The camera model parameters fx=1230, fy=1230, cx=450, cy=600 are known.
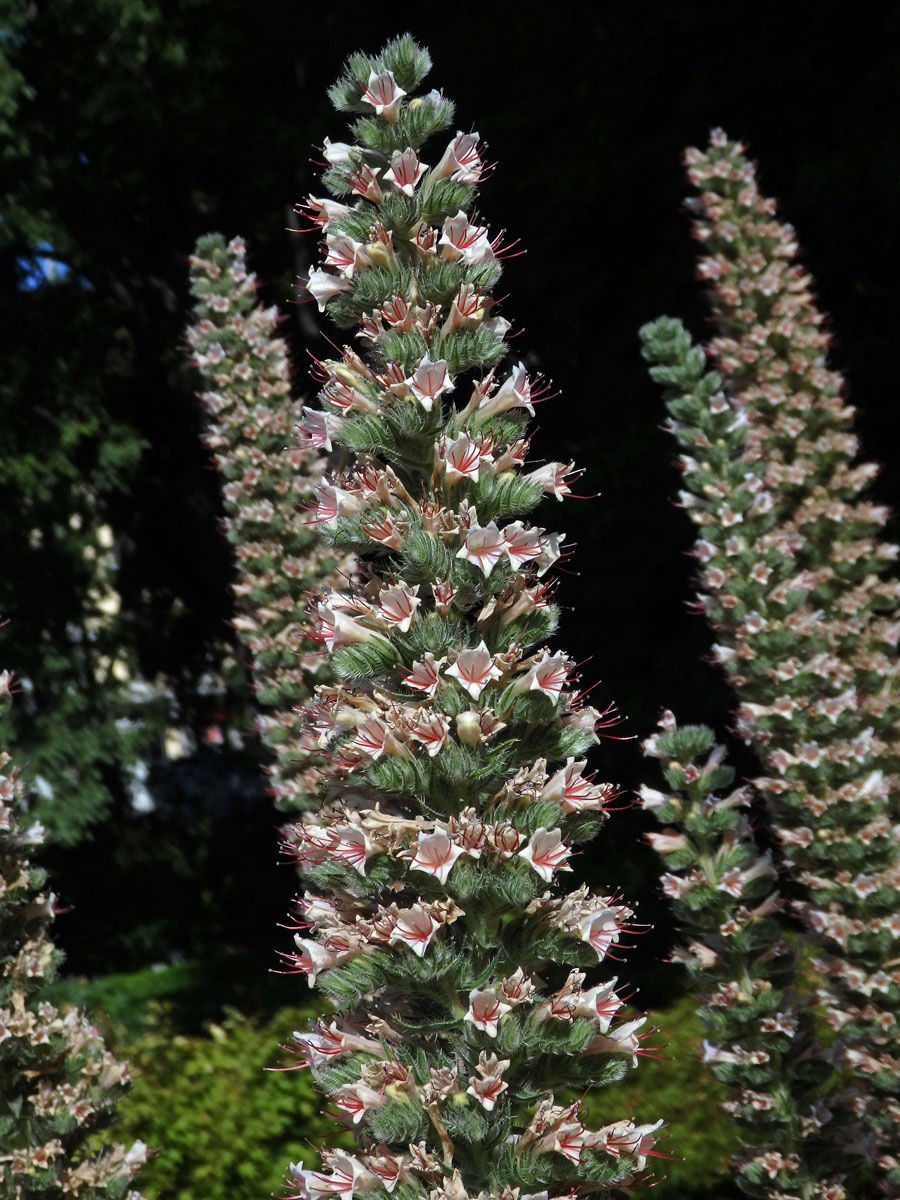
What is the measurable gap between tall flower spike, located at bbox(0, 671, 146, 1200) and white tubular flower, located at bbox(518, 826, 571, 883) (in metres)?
1.84

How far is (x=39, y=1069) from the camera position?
390 centimetres

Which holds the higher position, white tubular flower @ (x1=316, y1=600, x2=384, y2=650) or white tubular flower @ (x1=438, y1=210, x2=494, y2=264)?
white tubular flower @ (x1=438, y1=210, x2=494, y2=264)

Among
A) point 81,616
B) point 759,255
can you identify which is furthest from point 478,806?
point 81,616

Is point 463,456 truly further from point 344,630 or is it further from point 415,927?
point 415,927

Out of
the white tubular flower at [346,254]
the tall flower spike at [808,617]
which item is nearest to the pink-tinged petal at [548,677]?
the white tubular flower at [346,254]

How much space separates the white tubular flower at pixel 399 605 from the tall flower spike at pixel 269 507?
3028mm

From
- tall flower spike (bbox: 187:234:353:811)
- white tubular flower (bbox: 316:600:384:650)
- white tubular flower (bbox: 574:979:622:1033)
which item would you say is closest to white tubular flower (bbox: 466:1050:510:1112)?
white tubular flower (bbox: 574:979:622:1033)

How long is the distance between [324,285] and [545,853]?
1.56m

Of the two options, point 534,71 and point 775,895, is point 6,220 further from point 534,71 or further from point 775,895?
point 775,895

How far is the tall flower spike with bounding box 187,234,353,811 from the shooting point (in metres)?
6.02

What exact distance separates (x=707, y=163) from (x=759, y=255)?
768 millimetres

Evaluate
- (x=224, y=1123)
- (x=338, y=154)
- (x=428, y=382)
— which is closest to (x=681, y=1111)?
(x=224, y=1123)

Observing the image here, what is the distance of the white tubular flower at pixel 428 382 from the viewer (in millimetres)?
2980

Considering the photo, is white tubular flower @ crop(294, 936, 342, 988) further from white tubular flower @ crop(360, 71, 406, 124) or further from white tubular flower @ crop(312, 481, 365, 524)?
white tubular flower @ crop(360, 71, 406, 124)
